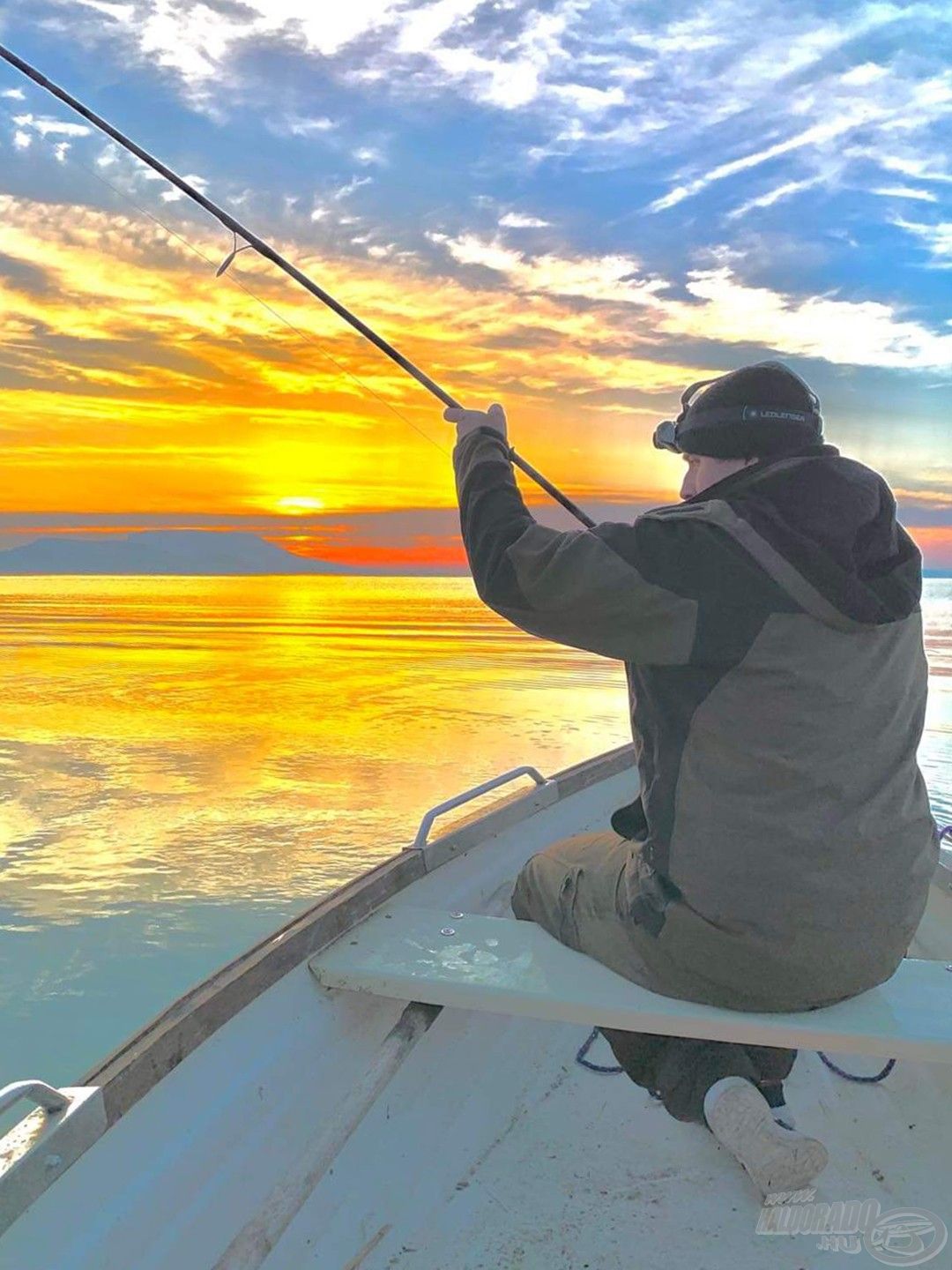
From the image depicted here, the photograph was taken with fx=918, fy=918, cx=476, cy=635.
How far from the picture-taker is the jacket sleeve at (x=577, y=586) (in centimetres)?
164

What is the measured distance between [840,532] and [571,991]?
43.0 inches

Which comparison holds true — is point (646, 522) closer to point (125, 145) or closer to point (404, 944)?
point (404, 944)

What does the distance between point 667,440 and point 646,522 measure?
1.37ft

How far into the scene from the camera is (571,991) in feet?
6.40

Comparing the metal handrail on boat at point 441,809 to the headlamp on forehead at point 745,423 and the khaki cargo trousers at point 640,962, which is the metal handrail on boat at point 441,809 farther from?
the headlamp on forehead at point 745,423

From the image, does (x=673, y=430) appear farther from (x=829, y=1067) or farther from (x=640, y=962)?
(x=829, y=1067)

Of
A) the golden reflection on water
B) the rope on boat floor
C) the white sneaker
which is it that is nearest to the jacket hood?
the white sneaker

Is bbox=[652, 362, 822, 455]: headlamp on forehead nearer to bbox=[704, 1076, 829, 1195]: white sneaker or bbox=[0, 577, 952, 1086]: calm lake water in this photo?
bbox=[704, 1076, 829, 1195]: white sneaker

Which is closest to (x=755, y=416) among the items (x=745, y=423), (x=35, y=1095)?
(x=745, y=423)

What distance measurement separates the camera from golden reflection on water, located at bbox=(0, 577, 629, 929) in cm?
649

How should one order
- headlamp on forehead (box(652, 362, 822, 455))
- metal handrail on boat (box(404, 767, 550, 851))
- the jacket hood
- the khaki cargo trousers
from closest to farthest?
the jacket hood, headlamp on forehead (box(652, 362, 822, 455)), the khaki cargo trousers, metal handrail on boat (box(404, 767, 550, 851))

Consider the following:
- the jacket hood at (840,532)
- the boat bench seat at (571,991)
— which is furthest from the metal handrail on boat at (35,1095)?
the jacket hood at (840,532)

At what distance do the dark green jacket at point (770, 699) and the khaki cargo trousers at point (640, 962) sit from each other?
9cm

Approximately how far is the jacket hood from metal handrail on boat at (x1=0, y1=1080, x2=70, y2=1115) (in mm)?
1490
